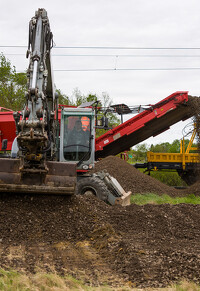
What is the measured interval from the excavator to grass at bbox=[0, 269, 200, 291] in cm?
256

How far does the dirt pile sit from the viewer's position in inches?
173

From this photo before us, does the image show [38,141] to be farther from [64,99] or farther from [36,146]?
[64,99]

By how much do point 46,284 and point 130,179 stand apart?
9.74 metres

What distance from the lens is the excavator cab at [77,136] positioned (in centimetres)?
1005

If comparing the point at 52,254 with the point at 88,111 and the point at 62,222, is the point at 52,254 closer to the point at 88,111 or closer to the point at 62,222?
the point at 62,222

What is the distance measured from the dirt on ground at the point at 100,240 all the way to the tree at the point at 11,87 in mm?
14720

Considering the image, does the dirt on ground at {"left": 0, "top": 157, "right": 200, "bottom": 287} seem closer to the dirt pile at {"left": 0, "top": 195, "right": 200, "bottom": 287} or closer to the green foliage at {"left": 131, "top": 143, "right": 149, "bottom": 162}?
the dirt pile at {"left": 0, "top": 195, "right": 200, "bottom": 287}

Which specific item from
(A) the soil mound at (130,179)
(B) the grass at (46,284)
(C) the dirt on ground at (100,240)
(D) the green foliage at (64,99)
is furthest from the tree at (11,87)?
(B) the grass at (46,284)

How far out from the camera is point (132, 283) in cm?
407

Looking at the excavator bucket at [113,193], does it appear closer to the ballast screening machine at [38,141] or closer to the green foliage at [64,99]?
the ballast screening machine at [38,141]

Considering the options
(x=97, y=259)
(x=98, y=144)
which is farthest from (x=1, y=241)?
(x=98, y=144)

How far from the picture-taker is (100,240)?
19.2ft

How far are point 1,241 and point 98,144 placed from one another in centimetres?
1001

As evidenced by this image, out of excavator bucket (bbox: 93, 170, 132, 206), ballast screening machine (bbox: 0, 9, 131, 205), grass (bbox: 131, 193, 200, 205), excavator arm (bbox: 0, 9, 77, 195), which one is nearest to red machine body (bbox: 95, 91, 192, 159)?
grass (bbox: 131, 193, 200, 205)
